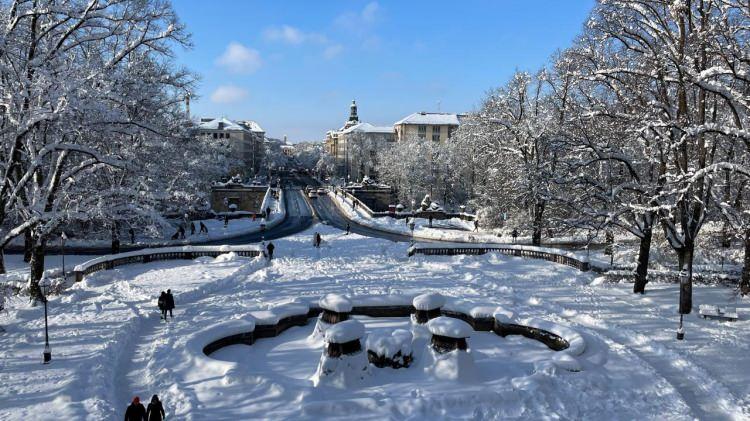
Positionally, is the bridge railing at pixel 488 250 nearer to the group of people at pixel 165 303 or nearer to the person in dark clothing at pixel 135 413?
the group of people at pixel 165 303

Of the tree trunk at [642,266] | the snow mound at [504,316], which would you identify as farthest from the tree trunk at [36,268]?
the tree trunk at [642,266]

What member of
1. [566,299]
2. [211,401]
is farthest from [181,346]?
[566,299]

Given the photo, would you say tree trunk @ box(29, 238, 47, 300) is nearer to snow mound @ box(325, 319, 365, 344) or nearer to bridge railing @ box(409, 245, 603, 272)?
snow mound @ box(325, 319, 365, 344)

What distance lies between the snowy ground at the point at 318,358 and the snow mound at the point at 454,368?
0.64 feet

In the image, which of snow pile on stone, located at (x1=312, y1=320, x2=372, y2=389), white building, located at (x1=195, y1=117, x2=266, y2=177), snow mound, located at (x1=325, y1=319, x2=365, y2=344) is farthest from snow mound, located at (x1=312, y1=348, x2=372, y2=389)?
white building, located at (x1=195, y1=117, x2=266, y2=177)

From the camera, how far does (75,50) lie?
19.4m

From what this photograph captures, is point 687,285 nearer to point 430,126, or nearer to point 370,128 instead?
point 430,126

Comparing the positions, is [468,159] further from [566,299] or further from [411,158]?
[566,299]

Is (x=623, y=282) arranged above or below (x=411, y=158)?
below

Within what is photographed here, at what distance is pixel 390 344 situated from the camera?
13.6 m

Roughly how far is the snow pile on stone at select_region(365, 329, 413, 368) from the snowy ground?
11.7 inches

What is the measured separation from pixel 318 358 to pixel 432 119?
4636 inches

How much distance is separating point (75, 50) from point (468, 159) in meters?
52.2

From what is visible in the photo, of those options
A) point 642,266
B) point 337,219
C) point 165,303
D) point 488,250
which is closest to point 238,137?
point 337,219
